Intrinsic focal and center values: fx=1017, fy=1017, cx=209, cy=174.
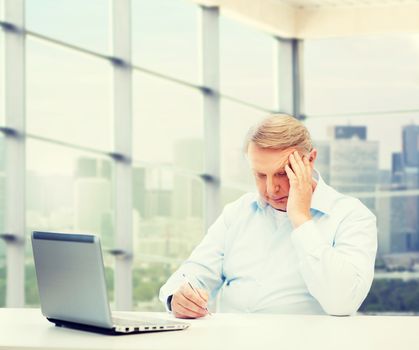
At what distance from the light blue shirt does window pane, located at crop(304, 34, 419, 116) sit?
601cm

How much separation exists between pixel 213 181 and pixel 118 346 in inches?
238

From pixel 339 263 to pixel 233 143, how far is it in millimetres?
5540

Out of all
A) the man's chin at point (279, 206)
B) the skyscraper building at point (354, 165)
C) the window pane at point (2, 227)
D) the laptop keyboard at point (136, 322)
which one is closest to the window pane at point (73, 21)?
the window pane at point (2, 227)

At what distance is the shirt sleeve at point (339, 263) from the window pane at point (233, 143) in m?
5.34

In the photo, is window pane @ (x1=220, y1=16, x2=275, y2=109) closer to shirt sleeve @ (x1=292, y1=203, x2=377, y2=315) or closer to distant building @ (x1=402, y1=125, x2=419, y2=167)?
distant building @ (x1=402, y1=125, x2=419, y2=167)

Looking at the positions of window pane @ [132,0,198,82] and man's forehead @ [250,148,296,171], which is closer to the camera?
man's forehead @ [250,148,296,171]

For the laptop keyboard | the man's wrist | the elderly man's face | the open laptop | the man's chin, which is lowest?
the laptop keyboard

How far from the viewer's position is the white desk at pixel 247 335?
2598mm

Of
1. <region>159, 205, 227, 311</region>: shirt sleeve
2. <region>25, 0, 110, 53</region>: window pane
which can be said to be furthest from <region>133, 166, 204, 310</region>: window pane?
<region>159, 205, 227, 311</region>: shirt sleeve

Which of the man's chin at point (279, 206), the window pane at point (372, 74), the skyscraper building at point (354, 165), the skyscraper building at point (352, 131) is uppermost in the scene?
the window pane at point (372, 74)

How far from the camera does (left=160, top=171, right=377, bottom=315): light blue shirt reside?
331cm

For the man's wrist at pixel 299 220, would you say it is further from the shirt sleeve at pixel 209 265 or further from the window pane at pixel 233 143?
the window pane at pixel 233 143

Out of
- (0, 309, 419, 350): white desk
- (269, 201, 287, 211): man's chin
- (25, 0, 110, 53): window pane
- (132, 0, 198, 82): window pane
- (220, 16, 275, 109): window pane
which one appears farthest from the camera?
(220, 16, 275, 109): window pane

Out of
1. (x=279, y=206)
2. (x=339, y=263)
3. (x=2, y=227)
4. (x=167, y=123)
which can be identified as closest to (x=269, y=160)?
(x=279, y=206)
